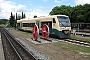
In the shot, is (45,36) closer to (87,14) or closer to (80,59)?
(80,59)

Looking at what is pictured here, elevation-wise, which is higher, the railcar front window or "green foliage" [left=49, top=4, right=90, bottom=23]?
"green foliage" [left=49, top=4, right=90, bottom=23]

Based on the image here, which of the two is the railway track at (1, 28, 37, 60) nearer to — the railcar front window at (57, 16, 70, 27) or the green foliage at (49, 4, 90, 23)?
the railcar front window at (57, 16, 70, 27)

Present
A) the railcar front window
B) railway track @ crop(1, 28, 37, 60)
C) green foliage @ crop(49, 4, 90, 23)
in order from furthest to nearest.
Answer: green foliage @ crop(49, 4, 90, 23) < the railcar front window < railway track @ crop(1, 28, 37, 60)

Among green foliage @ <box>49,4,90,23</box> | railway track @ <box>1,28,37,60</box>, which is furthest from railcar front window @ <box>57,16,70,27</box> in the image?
green foliage @ <box>49,4,90,23</box>

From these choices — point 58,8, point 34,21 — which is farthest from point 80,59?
point 58,8

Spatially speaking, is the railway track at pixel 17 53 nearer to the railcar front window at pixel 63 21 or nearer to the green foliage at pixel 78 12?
the railcar front window at pixel 63 21

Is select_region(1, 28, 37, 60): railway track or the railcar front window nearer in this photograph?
select_region(1, 28, 37, 60): railway track

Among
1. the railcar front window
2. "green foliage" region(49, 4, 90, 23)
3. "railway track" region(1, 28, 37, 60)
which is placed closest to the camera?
"railway track" region(1, 28, 37, 60)

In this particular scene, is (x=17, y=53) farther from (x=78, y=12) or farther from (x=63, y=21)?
(x=78, y=12)

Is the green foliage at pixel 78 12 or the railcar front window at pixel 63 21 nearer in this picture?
the railcar front window at pixel 63 21

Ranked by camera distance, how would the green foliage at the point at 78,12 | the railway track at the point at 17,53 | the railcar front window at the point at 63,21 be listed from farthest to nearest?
the green foliage at the point at 78,12, the railcar front window at the point at 63,21, the railway track at the point at 17,53

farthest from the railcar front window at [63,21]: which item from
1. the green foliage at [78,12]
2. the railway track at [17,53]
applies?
the green foliage at [78,12]

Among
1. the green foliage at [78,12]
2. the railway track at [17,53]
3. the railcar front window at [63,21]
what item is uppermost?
the green foliage at [78,12]

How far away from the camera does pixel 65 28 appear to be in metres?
27.1
